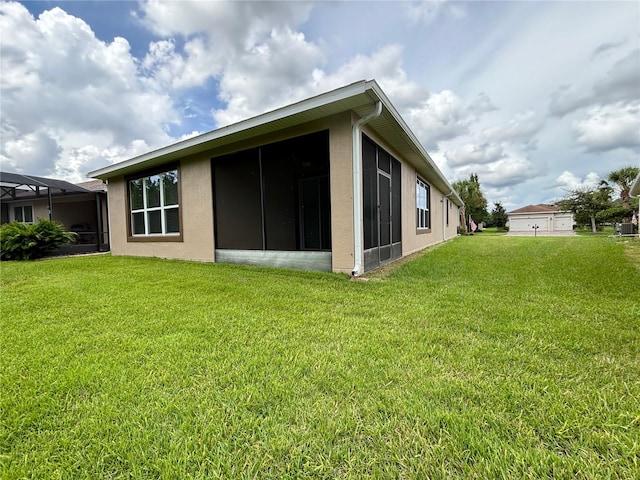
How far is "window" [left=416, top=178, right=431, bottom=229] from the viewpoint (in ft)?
34.4

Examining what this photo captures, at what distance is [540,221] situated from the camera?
33.2m

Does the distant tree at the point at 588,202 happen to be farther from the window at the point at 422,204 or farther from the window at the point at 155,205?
the window at the point at 155,205

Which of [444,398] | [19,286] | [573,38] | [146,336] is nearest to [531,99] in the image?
[573,38]

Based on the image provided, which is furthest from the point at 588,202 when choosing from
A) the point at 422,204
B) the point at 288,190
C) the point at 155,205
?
the point at 155,205

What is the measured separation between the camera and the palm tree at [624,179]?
2195 centimetres

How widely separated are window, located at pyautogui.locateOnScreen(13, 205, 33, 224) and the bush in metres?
8.89

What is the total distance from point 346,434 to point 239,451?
0.49 meters

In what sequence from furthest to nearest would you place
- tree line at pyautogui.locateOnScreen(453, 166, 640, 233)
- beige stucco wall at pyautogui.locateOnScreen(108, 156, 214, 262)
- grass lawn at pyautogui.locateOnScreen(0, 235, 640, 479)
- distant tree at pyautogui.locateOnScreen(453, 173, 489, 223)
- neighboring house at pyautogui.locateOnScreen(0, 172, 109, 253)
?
distant tree at pyautogui.locateOnScreen(453, 173, 489, 223)
tree line at pyautogui.locateOnScreen(453, 166, 640, 233)
neighboring house at pyautogui.locateOnScreen(0, 172, 109, 253)
beige stucco wall at pyautogui.locateOnScreen(108, 156, 214, 262)
grass lawn at pyautogui.locateOnScreen(0, 235, 640, 479)

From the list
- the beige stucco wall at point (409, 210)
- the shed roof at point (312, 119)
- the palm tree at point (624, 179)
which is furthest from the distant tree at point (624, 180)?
the shed roof at point (312, 119)

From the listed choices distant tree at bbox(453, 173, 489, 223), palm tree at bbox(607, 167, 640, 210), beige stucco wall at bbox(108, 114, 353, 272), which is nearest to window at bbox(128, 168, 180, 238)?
beige stucco wall at bbox(108, 114, 353, 272)

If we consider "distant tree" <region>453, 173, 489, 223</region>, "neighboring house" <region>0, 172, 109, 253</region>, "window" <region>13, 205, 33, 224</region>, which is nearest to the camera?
"neighboring house" <region>0, 172, 109, 253</region>

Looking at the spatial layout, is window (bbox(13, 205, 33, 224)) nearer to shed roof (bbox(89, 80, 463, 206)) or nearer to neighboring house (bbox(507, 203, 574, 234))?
shed roof (bbox(89, 80, 463, 206))

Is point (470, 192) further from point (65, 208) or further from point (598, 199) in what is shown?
point (65, 208)

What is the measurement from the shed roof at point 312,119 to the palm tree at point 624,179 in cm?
2410
